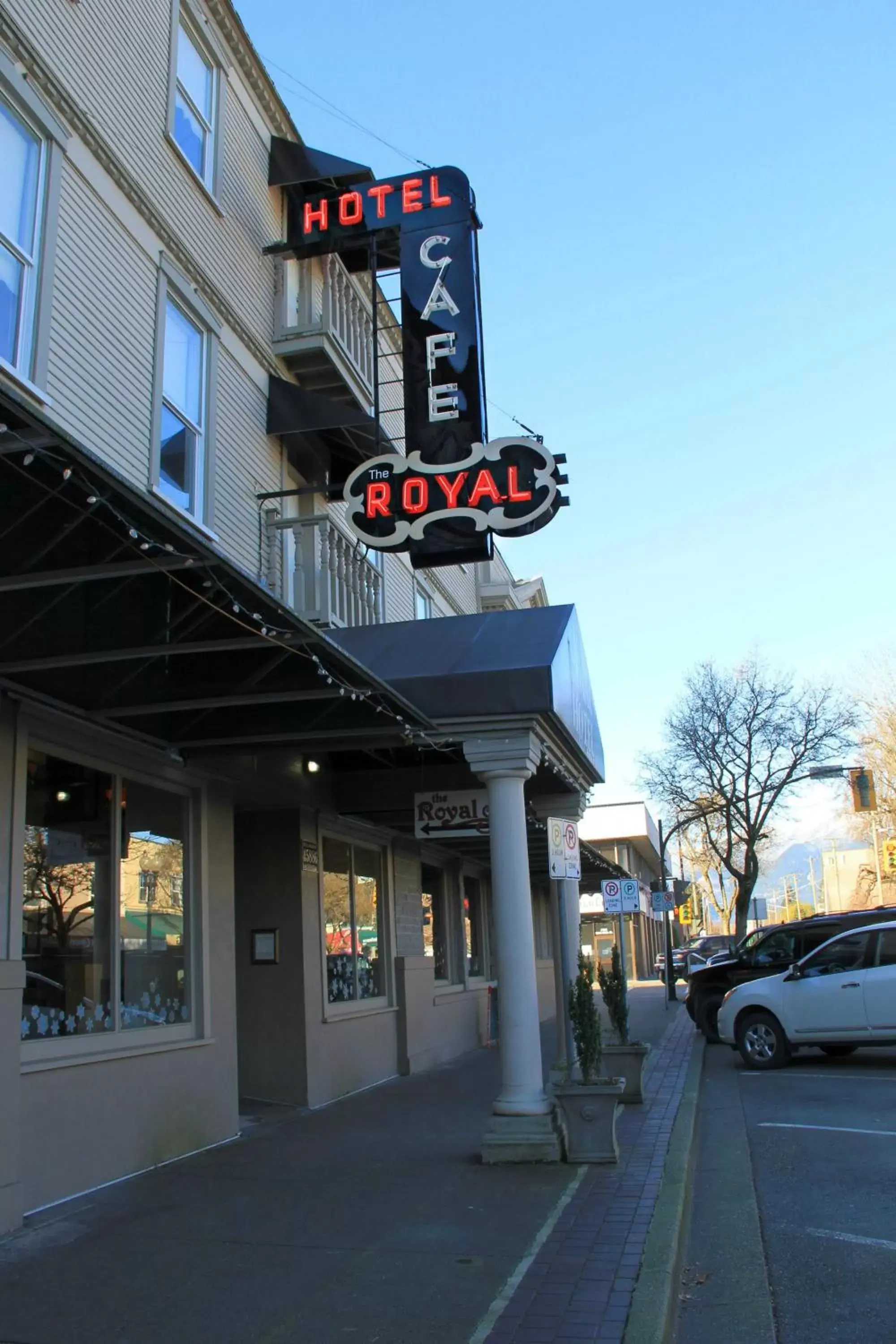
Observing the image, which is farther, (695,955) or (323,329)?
(695,955)

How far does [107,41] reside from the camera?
9.59 m

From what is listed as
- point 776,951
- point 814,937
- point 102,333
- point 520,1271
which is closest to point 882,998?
point 814,937

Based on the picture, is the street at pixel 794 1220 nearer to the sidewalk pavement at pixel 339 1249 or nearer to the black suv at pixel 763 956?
the sidewalk pavement at pixel 339 1249

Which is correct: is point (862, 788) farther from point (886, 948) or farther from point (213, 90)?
point (213, 90)

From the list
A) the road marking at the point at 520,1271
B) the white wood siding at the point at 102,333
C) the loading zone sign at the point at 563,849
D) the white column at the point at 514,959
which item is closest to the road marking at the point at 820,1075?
the loading zone sign at the point at 563,849

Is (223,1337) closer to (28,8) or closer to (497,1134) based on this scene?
(497,1134)

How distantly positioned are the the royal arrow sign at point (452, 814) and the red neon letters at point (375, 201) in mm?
6759

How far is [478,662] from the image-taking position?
8.90m

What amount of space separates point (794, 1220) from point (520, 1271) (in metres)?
2.38

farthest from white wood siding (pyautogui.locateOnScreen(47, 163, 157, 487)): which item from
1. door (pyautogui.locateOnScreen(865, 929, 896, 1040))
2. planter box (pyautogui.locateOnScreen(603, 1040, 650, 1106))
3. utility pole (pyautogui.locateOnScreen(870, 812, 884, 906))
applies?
utility pole (pyautogui.locateOnScreen(870, 812, 884, 906))

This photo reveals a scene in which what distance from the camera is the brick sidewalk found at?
4742 mm

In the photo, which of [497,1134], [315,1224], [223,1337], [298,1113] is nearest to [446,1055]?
[298,1113]

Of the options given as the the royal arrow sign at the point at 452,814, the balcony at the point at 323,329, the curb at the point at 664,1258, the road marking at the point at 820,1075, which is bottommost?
the road marking at the point at 820,1075

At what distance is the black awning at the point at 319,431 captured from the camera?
12.3m
